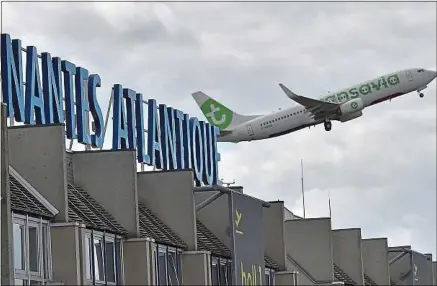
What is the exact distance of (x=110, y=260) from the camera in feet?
123

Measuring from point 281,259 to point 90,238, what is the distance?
17.8m

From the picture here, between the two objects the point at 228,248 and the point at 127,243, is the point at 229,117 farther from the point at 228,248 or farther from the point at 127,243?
the point at 127,243

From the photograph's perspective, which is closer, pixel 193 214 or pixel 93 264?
pixel 93 264

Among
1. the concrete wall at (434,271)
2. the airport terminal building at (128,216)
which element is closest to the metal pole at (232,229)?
the airport terminal building at (128,216)

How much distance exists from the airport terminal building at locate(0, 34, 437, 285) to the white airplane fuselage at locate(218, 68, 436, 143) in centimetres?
4538

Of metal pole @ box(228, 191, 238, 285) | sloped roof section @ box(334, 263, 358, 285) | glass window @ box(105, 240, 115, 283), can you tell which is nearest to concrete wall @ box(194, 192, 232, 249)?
metal pole @ box(228, 191, 238, 285)

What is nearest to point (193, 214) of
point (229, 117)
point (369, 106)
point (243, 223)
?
point (243, 223)

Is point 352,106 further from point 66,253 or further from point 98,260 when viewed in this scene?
point 66,253

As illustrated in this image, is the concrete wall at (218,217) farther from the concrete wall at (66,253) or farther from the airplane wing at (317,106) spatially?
the airplane wing at (317,106)

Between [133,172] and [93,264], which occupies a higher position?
[133,172]

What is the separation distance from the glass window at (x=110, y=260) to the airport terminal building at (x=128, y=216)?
0.13 ft

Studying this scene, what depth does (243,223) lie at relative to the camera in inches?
1756

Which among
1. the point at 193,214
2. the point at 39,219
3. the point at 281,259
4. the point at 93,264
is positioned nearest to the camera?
the point at 39,219

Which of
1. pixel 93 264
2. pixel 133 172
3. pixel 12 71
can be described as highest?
pixel 12 71
